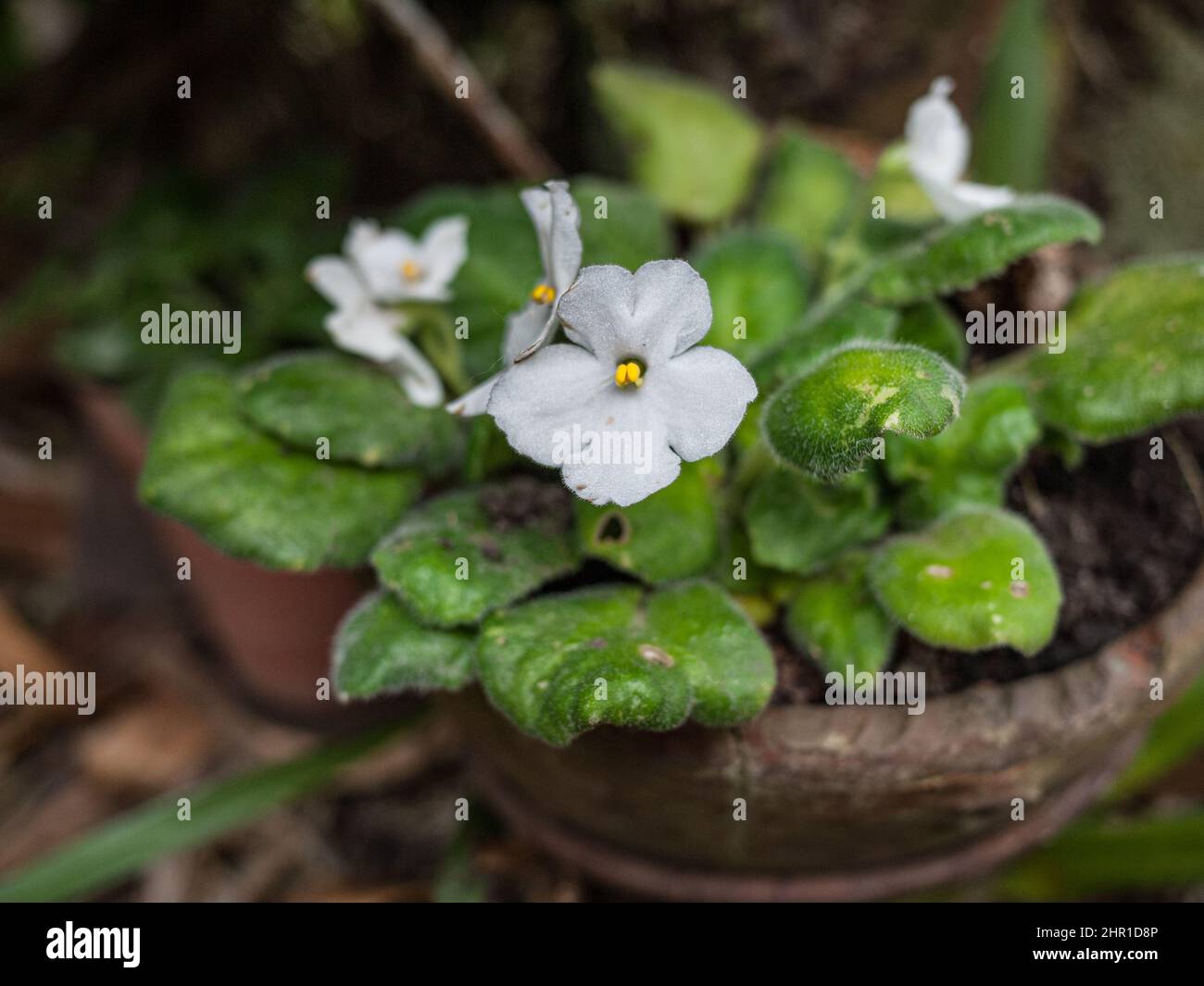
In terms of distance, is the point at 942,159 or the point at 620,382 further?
the point at 942,159

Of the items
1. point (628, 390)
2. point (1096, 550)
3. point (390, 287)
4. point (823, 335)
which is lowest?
point (1096, 550)

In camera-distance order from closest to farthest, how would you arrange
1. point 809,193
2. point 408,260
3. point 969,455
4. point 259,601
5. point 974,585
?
point 974,585
point 969,455
point 408,260
point 809,193
point 259,601

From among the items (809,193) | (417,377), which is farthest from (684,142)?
(417,377)

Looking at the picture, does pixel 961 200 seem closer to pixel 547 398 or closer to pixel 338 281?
pixel 547 398

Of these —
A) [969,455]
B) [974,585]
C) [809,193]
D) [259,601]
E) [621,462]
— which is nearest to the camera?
[621,462]

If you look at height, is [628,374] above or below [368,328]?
below

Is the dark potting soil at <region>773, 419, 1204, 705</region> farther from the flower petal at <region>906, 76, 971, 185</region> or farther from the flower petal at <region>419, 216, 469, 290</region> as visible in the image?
the flower petal at <region>419, 216, 469, 290</region>

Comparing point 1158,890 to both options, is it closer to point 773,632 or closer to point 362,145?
point 773,632
